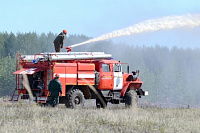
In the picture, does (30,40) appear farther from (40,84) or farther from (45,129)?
(45,129)

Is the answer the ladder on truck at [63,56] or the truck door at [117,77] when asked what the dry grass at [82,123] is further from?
the truck door at [117,77]

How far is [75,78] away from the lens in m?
24.7

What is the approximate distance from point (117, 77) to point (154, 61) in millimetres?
103327

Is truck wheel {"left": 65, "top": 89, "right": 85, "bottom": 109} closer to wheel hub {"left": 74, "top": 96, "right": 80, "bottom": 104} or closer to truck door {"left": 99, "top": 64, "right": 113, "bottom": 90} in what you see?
wheel hub {"left": 74, "top": 96, "right": 80, "bottom": 104}

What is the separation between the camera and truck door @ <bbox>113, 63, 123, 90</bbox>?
26.8 metres

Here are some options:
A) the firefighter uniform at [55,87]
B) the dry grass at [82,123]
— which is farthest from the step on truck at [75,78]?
the dry grass at [82,123]

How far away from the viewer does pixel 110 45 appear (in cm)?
9531

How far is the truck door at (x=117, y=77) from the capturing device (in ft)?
87.8

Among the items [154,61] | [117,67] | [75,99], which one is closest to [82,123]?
[75,99]

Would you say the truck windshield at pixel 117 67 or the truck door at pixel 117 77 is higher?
the truck windshield at pixel 117 67

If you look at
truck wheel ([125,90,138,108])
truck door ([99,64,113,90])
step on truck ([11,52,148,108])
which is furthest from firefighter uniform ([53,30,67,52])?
truck wheel ([125,90,138,108])

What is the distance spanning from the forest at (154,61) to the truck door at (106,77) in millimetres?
64606

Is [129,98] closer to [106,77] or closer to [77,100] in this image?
[106,77]

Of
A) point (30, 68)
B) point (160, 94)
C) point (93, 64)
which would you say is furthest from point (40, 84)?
point (160, 94)
